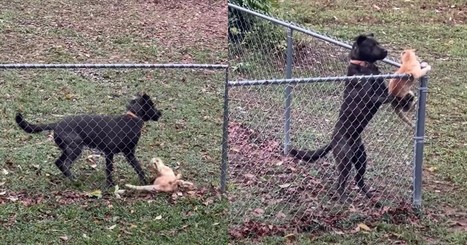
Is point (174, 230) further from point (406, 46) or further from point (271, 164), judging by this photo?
point (406, 46)

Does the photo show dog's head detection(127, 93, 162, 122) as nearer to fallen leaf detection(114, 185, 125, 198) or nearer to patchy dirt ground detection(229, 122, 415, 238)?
fallen leaf detection(114, 185, 125, 198)

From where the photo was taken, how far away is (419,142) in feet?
18.9

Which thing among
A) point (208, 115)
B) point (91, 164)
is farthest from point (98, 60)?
point (91, 164)

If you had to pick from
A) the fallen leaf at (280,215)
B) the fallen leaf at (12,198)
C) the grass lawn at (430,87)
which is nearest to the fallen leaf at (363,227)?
the grass lawn at (430,87)

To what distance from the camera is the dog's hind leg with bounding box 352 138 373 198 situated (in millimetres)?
6070

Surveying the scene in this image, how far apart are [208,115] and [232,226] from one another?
2.86 meters

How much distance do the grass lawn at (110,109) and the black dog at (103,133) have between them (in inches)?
7.5

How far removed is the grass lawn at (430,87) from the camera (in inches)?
220

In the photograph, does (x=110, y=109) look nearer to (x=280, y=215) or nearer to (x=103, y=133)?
(x=103, y=133)

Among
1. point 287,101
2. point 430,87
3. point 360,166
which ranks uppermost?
point 287,101

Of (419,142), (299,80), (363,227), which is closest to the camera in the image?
(299,80)

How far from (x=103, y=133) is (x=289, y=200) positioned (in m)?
1.51

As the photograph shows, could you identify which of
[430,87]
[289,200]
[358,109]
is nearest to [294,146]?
[289,200]

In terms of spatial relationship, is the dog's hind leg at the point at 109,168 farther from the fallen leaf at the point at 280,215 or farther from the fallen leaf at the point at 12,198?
the fallen leaf at the point at 280,215
